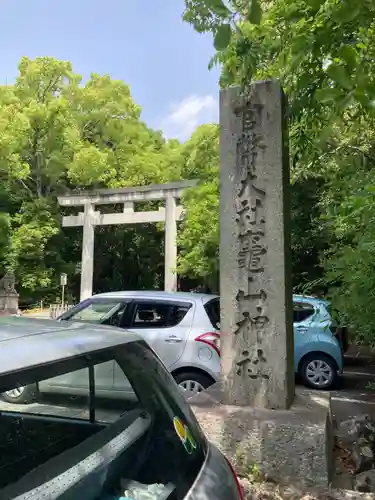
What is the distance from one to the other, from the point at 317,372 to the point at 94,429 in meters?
6.64

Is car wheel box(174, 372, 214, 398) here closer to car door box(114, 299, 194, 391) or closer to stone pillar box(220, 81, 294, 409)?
car door box(114, 299, 194, 391)

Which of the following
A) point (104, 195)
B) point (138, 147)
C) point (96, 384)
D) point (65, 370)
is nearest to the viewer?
point (65, 370)

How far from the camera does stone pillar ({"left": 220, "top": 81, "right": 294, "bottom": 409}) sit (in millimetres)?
3922

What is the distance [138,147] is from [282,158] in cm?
2654

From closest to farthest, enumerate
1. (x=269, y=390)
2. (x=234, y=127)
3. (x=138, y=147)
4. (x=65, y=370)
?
(x=65, y=370)
(x=269, y=390)
(x=234, y=127)
(x=138, y=147)

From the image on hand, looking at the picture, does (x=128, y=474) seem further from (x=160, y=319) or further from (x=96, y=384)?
(x=160, y=319)

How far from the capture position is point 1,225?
25703 mm

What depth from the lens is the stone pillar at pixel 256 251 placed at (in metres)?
3.92

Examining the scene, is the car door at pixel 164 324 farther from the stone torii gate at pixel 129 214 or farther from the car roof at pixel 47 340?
the stone torii gate at pixel 129 214

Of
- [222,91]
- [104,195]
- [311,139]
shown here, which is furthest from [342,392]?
[104,195]

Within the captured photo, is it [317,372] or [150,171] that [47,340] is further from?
[150,171]

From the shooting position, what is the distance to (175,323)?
234 inches

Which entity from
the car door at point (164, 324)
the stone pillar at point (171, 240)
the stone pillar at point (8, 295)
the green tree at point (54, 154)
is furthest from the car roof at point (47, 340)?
the green tree at point (54, 154)

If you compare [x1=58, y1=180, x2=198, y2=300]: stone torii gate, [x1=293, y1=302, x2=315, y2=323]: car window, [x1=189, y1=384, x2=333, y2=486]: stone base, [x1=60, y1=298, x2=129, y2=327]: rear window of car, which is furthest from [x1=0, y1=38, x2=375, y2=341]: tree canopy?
[x1=60, y1=298, x2=129, y2=327]: rear window of car
